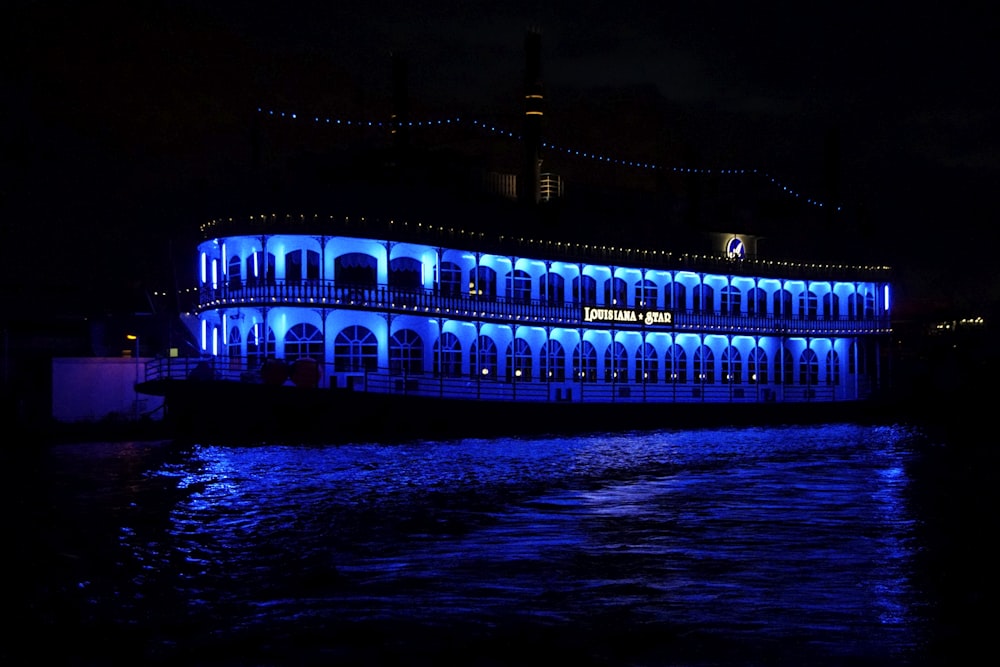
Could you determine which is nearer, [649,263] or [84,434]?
[84,434]

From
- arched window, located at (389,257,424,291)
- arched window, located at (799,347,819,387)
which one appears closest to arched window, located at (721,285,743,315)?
arched window, located at (799,347,819,387)

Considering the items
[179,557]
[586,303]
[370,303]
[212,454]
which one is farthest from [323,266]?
[179,557]

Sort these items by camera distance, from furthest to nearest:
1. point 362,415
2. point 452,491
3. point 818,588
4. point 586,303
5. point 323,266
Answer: point 586,303 < point 323,266 < point 362,415 < point 452,491 < point 818,588

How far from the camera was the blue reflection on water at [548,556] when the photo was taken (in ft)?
27.9

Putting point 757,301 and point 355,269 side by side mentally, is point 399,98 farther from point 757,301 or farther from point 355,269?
point 355,269

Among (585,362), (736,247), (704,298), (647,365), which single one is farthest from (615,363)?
(736,247)

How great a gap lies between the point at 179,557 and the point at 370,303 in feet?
69.6

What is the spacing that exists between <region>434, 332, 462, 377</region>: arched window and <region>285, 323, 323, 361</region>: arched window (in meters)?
4.06

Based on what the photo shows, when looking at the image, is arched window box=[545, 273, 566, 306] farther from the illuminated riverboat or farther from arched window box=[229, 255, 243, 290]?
arched window box=[229, 255, 243, 290]

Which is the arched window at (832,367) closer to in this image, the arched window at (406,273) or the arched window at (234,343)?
the arched window at (406,273)

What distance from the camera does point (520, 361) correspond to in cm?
3975

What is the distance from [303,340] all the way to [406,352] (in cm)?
363

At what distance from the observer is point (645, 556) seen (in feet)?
37.9

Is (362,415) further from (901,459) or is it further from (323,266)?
(901,459)
